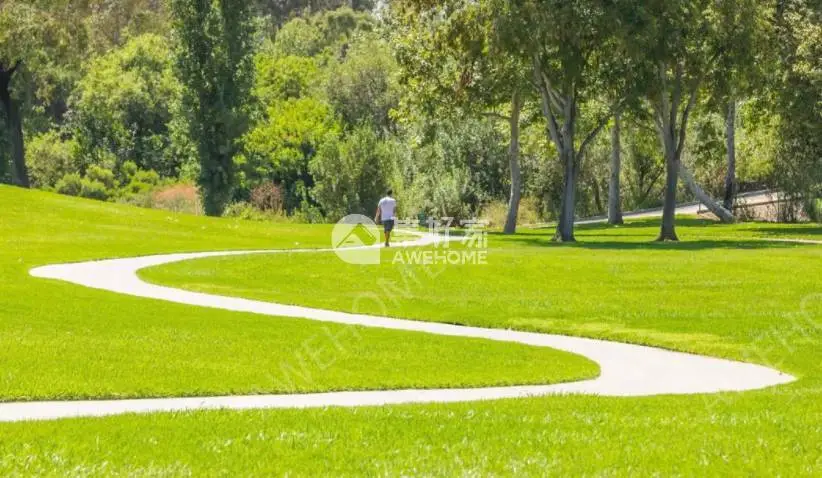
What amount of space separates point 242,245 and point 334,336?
22.3m

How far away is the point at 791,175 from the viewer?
197 feet

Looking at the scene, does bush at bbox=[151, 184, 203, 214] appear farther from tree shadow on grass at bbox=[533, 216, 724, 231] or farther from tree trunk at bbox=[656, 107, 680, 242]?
tree trunk at bbox=[656, 107, 680, 242]

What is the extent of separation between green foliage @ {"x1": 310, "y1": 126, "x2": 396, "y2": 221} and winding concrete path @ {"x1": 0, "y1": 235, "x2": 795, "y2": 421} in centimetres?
4635

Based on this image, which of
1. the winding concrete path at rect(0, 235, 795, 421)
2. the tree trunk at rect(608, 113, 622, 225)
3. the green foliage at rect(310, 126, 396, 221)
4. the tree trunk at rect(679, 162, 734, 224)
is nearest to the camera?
the winding concrete path at rect(0, 235, 795, 421)

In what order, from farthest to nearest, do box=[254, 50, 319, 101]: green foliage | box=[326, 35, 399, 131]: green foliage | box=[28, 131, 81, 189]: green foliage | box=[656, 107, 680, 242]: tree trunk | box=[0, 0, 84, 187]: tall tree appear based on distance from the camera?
box=[254, 50, 319, 101]: green foliage, box=[326, 35, 399, 131]: green foliage, box=[28, 131, 81, 189]: green foliage, box=[0, 0, 84, 187]: tall tree, box=[656, 107, 680, 242]: tree trunk

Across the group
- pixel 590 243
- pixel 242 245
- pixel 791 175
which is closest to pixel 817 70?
pixel 791 175

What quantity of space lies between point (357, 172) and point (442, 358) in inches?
2208

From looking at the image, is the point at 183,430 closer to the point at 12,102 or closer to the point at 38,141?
the point at 12,102

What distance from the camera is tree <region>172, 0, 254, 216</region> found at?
219 feet

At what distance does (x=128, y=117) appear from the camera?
9725cm

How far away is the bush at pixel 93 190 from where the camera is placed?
8350 cm

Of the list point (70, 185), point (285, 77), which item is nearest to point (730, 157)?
point (70, 185)

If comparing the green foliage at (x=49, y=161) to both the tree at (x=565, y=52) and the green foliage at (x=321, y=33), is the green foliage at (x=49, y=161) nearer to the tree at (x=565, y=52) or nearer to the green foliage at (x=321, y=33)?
the green foliage at (x=321, y=33)

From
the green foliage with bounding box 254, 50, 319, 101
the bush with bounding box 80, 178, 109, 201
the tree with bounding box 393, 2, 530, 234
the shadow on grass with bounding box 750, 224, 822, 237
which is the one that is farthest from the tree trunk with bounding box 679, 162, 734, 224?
the green foliage with bounding box 254, 50, 319, 101
